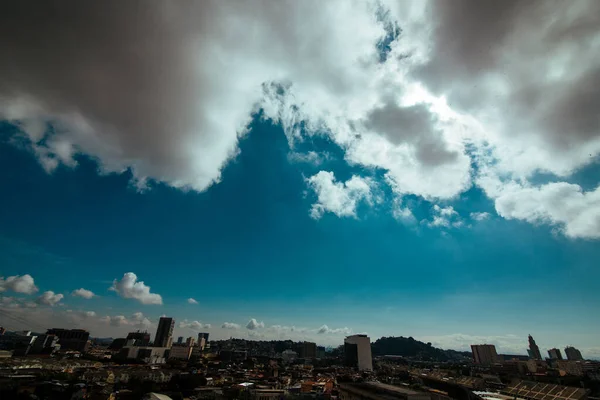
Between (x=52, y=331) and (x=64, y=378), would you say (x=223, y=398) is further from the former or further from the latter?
(x=52, y=331)

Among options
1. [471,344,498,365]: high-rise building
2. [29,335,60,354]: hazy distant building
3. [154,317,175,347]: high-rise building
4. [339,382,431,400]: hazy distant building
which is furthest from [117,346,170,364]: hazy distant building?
[471,344,498,365]: high-rise building

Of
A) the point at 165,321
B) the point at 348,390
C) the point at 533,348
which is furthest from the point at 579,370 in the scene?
the point at 165,321

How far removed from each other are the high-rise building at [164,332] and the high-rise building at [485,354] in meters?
194

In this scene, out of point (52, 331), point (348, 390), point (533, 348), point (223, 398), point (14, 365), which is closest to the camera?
point (223, 398)

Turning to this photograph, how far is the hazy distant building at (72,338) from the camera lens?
144m

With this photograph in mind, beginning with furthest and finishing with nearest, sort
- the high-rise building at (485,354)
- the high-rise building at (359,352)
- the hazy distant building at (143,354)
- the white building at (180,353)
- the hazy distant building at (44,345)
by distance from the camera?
1. the high-rise building at (485,354)
2. the white building at (180,353)
3. the high-rise building at (359,352)
4. the hazy distant building at (44,345)
5. the hazy distant building at (143,354)

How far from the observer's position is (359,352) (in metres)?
140

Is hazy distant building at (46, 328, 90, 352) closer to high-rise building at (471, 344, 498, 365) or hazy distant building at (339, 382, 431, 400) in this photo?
hazy distant building at (339, 382, 431, 400)

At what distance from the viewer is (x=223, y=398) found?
1794 inches

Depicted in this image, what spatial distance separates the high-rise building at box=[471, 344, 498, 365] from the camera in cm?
18562

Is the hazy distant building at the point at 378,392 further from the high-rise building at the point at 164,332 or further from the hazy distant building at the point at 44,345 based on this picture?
the high-rise building at the point at 164,332

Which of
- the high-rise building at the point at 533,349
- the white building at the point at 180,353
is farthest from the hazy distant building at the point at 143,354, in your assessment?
the high-rise building at the point at 533,349

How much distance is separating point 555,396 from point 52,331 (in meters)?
217

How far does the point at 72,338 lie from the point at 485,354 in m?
240
